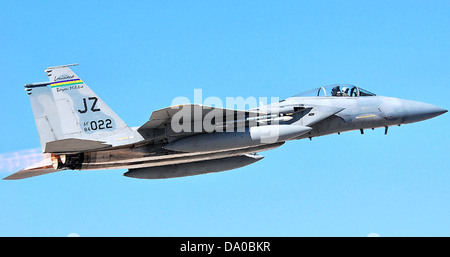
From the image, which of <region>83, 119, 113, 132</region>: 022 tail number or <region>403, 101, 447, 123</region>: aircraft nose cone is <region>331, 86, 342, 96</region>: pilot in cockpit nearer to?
<region>403, 101, 447, 123</region>: aircraft nose cone

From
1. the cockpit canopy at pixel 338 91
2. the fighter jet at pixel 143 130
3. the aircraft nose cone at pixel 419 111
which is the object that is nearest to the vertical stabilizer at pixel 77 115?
the fighter jet at pixel 143 130

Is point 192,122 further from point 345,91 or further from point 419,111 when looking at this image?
point 419,111

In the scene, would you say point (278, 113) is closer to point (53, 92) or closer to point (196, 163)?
point (196, 163)

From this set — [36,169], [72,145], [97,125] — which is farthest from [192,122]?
[36,169]

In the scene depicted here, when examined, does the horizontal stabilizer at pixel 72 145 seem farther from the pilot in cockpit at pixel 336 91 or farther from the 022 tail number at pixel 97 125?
the pilot in cockpit at pixel 336 91

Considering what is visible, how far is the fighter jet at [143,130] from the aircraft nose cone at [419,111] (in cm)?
226

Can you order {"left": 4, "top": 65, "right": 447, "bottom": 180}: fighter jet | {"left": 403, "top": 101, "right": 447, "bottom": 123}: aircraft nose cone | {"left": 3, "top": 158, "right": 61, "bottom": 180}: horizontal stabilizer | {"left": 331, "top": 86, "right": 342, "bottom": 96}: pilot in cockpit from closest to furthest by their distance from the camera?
1. {"left": 4, "top": 65, "right": 447, "bottom": 180}: fighter jet
2. {"left": 3, "top": 158, "right": 61, "bottom": 180}: horizontal stabilizer
3. {"left": 403, "top": 101, "right": 447, "bottom": 123}: aircraft nose cone
4. {"left": 331, "top": 86, "right": 342, "bottom": 96}: pilot in cockpit

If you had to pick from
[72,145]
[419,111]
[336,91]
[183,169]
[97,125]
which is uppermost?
[336,91]

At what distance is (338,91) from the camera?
65.1 feet

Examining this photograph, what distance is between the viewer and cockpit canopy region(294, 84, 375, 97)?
1977 centimetres

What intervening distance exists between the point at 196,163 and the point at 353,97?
5.45 m

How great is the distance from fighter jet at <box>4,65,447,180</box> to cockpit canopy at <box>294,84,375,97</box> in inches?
24.7

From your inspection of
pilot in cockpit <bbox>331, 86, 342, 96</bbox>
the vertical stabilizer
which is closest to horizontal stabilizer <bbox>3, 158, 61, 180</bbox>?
the vertical stabilizer

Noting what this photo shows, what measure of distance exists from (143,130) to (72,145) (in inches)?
82.4
